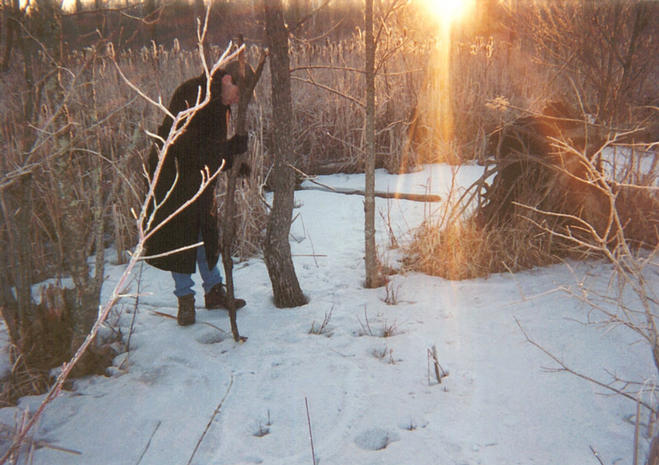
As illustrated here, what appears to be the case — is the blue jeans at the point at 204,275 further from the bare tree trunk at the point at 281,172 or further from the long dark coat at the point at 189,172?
the bare tree trunk at the point at 281,172

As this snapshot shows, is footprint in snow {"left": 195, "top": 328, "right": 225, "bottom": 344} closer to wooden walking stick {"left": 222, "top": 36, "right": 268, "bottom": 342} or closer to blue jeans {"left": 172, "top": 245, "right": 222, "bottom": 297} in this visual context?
wooden walking stick {"left": 222, "top": 36, "right": 268, "bottom": 342}

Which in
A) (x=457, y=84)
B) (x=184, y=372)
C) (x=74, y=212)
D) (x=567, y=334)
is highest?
(x=457, y=84)

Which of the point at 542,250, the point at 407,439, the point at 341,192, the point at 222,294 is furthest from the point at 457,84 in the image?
the point at 407,439

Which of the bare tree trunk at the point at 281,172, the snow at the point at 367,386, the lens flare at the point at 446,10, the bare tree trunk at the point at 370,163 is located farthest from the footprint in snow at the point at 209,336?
the lens flare at the point at 446,10

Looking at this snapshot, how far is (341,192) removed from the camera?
5203 millimetres

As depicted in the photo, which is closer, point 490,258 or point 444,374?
point 444,374

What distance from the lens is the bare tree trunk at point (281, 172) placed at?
262 cm

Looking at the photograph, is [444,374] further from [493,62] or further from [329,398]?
[493,62]

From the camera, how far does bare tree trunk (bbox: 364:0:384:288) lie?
280 cm

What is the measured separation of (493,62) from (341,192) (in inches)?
171

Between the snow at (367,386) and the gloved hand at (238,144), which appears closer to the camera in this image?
the snow at (367,386)

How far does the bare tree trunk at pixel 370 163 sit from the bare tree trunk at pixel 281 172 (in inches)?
19.8

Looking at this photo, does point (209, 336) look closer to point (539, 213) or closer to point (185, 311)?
point (185, 311)

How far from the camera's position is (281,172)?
2836 millimetres
